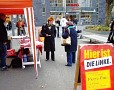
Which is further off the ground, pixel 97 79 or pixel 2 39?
pixel 2 39

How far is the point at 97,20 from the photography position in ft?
227

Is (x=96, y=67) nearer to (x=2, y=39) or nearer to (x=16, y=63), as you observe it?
(x=2, y=39)

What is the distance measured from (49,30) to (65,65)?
65.2 inches

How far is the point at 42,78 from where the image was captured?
354 inches

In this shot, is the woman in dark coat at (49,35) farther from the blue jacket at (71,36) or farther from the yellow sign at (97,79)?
the yellow sign at (97,79)

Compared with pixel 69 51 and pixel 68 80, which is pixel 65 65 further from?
pixel 68 80

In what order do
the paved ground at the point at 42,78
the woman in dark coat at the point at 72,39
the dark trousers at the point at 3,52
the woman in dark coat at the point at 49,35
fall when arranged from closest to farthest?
the paved ground at the point at 42,78
the dark trousers at the point at 3,52
the woman in dark coat at the point at 72,39
the woman in dark coat at the point at 49,35

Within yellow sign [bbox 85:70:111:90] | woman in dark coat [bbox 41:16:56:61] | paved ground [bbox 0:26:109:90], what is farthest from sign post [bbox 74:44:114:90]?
woman in dark coat [bbox 41:16:56:61]

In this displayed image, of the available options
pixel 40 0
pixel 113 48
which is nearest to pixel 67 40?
pixel 113 48

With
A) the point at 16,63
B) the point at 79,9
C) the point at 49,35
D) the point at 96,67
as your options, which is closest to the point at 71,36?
the point at 49,35

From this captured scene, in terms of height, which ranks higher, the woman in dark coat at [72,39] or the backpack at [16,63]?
the woman in dark coat at [72,39]

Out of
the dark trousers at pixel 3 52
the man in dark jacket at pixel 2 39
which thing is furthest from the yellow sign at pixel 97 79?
the dark trousers at pixel 3 52

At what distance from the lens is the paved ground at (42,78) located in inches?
314

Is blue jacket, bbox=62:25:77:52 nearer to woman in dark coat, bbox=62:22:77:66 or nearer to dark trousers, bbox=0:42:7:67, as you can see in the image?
woman in dark coat, bbox=62:22:77:66
